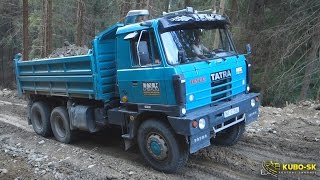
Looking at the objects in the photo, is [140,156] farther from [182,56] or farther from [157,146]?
[182,56]

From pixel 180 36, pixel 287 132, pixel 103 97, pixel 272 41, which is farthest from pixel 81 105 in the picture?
pixel 272 41

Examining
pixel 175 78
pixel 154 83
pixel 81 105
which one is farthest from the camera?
pixel 81 105

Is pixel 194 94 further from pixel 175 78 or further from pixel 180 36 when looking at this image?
pixel 180 36

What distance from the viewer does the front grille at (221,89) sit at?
21.7 feet

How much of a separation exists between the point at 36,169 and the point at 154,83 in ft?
9.26

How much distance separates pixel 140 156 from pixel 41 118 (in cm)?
362

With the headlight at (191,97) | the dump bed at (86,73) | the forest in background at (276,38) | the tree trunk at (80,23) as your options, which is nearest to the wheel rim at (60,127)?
the dump bed at (86,73)

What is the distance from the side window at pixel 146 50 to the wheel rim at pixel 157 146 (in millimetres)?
1302

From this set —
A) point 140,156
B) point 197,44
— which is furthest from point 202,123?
point 140,156

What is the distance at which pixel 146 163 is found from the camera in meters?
7.14

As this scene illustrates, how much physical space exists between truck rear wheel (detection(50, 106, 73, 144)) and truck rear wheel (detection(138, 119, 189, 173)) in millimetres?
2789

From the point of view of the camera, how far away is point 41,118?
32.4 ft

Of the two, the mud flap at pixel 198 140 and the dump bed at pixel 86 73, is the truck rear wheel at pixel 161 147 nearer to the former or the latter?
the mud flap at pixel 198 140

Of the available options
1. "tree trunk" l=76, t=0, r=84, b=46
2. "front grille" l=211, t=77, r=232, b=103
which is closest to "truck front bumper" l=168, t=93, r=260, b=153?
"front grille" l=211, t=77, r=232, b=103
